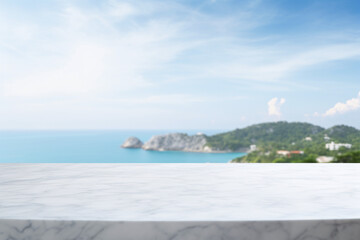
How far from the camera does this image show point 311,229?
2.90 ft

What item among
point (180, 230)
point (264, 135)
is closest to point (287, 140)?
point (264, 135)

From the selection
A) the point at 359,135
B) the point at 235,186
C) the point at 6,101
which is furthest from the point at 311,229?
the point at 6,101

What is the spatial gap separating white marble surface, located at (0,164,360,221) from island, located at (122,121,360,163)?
44.0 ft

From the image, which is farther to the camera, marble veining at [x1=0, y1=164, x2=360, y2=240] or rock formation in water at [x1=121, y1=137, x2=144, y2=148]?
rock formation in water at [x1=121, y1=137, x2=144, y2=148]

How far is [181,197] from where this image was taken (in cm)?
122

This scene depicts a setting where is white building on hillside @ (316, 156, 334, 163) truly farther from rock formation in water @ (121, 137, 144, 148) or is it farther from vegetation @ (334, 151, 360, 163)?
rock formation in water @ (121, 137, 144, 148)

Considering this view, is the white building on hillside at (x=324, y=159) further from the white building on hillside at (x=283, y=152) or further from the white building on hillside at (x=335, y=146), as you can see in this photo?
the white building on hillside at (x=283, y=152)

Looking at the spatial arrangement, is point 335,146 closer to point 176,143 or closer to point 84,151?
point 176,143

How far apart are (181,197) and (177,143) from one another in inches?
991

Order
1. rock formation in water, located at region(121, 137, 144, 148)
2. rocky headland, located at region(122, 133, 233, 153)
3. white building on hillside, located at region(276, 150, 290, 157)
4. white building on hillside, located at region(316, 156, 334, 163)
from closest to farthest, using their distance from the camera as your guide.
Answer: white building on hillside, located at region(316, 156, 334, 163) < white building on hillside, located at region(276, 150, 290, 157) < rocky headland, located at region(122, 133, 233, 153) < rock formation in water, located at region(121, 137, 144, 148)

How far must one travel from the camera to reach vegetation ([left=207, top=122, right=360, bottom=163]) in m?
16.7

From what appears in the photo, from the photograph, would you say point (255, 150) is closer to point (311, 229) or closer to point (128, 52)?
point (128, 52)

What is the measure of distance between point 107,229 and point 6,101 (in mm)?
29191

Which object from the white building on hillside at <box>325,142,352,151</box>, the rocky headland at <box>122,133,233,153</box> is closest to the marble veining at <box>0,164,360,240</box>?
the white building on hillside at <box>325,142,352,151</box>
